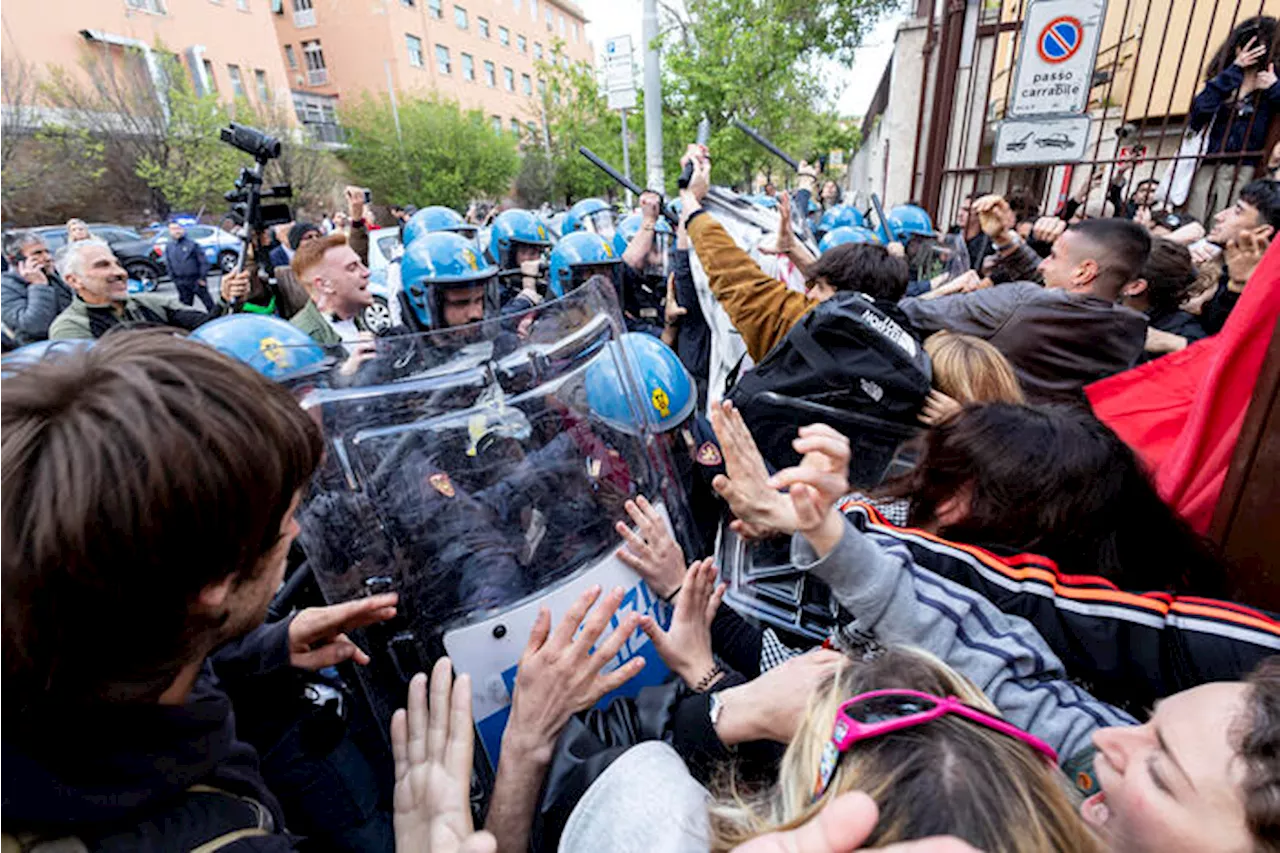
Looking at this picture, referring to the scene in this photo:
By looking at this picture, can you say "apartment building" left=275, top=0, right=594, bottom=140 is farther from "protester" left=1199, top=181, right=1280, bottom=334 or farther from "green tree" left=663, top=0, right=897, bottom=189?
"protester" left=1199, top=181, right=1280, bottom=334

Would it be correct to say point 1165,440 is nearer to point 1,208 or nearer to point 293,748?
point 293,748

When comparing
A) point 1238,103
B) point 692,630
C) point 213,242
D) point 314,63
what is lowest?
point 213,242

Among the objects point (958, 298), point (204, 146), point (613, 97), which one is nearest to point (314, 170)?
point (204, 146)

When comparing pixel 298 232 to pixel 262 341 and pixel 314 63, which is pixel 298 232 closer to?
pixel 262 341

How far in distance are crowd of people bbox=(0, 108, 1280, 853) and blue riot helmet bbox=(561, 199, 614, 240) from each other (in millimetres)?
6501

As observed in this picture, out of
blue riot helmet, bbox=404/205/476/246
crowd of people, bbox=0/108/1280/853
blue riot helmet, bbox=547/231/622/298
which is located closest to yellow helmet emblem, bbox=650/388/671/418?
crowd of people, bbox=0/108/1280/853

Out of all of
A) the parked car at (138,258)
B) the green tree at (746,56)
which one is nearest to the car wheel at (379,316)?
the green tree at (746,56)

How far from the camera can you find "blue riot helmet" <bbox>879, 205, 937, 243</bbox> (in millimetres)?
6801

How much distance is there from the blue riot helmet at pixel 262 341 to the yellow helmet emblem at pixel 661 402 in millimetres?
1315

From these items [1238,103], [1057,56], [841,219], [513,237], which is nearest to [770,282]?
[1057,56]

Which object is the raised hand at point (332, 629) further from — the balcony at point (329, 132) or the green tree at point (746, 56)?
the balcony at point (329, 132)

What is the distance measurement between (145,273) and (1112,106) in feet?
70.2

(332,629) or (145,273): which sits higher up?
(332,629)

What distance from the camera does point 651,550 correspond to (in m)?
1.43
